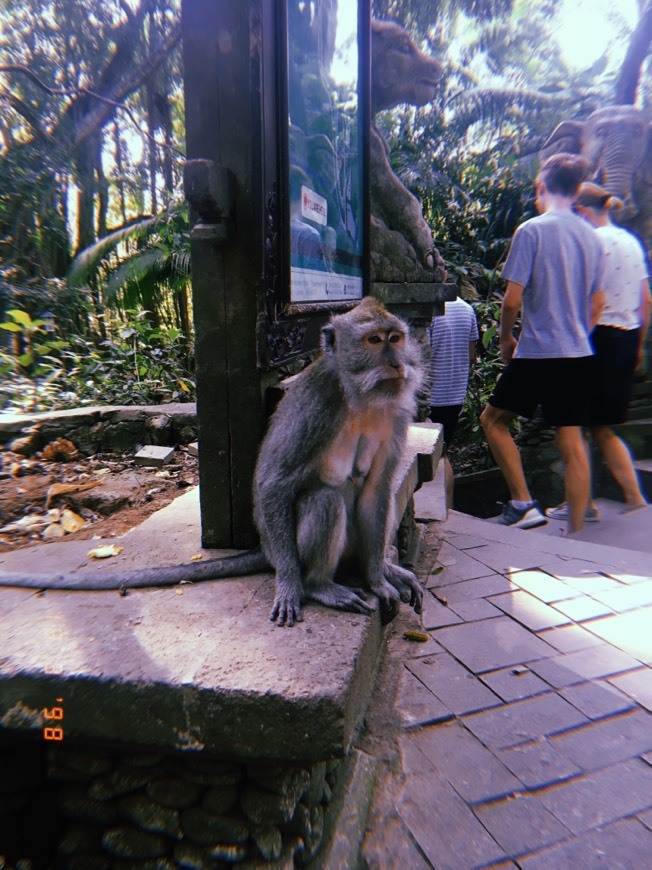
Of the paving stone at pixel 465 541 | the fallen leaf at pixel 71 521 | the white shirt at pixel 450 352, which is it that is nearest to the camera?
the fallen leaf at pixel 71 521

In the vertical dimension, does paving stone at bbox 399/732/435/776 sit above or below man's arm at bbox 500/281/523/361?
below

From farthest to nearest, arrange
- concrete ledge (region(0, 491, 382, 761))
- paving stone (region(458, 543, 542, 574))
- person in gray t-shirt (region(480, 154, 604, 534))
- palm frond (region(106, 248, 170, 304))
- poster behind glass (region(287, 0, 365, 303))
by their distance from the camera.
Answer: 1. palm frond (region(106, 248, 170, 304))
2. person in gray t-shirt (region(480, 154, 604, 534))
3. paving stone (region(458, 543, 542, 574))
4. poster behind glass (region(287, 0, 365, 303))
5. concrete ledge (region(0, 491, 382, 761))

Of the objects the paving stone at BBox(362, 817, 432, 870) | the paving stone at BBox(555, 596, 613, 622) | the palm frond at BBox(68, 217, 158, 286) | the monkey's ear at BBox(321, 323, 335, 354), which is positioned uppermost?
the palm frond at BBox(68, 217, 158, 286)

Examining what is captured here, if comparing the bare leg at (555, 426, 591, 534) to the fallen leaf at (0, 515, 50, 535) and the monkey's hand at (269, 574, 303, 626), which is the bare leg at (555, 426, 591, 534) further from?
the fallen leaf at (0, 515, 50, 535)

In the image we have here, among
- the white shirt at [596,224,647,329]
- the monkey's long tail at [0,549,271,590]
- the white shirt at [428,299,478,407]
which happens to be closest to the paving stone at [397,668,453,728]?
the monkey's long tail at [0,549,271,590]

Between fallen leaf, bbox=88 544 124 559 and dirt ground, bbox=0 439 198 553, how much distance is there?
2.01ft

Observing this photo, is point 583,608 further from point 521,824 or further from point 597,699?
point 521,824

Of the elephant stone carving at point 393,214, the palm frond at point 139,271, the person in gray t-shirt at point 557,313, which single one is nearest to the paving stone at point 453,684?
the person in gray t-shirt at point 557,313

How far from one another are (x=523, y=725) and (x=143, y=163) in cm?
1414

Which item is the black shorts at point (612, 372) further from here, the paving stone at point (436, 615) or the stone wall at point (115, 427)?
the stone wall at point (115, 427)

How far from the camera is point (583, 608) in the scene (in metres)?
2.72

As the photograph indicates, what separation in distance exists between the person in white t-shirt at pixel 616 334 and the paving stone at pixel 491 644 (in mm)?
1961

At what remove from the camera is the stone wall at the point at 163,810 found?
149 centimetres

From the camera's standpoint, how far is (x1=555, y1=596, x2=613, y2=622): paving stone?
2652 millimetres
